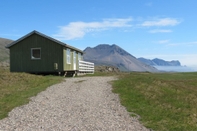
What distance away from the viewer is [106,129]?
1093cm

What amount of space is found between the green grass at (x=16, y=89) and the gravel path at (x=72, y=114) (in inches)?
28.2

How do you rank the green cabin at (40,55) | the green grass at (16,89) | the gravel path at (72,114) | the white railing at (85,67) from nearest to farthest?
the gravel path at (72,114) < the green grass at (16,89) < the green cabin at (40,55) < the white railing at (85,67)

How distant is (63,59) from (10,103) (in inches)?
797

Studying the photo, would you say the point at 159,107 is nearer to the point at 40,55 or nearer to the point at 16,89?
the point at 16,89

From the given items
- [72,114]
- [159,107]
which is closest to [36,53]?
[72,114]

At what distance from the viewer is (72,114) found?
13602 millimetres

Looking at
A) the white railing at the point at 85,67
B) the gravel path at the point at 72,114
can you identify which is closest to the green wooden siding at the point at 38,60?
the white railing at the point at 85,67

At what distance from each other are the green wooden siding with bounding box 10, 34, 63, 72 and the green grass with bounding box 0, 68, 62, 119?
8.52m

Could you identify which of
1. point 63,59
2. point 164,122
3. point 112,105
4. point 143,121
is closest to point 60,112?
point 112,105

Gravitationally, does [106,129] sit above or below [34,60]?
below

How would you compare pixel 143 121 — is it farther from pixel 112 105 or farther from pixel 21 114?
pixel 21 114

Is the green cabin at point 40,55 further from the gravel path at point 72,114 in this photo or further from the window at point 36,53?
the gravel path at point 72,114

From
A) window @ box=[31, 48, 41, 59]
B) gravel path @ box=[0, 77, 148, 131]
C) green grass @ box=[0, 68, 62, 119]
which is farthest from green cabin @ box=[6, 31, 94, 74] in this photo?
gravel path @ box=[0, 77, 148, 131]

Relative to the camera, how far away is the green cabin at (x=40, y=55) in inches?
1425
